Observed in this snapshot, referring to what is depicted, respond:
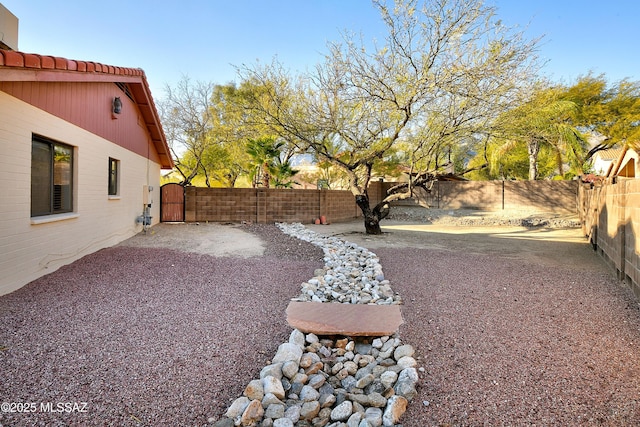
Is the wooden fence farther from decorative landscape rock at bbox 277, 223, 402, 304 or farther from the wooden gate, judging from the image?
decorative landscape rock at bbox 277, 223, 402, 304

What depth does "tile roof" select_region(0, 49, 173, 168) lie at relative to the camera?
156 inches

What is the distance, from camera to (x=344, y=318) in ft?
11.6

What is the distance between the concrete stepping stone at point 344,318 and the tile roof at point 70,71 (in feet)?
13.5

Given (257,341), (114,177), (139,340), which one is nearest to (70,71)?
(114,177)

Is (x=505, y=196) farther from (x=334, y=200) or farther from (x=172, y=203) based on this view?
(x=172, y=203)

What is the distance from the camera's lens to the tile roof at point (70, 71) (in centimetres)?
397

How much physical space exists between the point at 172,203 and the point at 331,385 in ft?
40.3

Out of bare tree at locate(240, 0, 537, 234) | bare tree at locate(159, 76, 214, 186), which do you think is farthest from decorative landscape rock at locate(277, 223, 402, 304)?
bare tree at locate(159, 76, 214, 186)

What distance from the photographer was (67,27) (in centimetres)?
817

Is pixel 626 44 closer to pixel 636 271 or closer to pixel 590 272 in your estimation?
pixel 590 272

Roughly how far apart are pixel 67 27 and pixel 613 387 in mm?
→ 11176

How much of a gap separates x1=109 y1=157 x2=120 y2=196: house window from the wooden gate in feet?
15.1

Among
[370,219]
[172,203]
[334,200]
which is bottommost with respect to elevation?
[370,219]

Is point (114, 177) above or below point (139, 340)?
above
